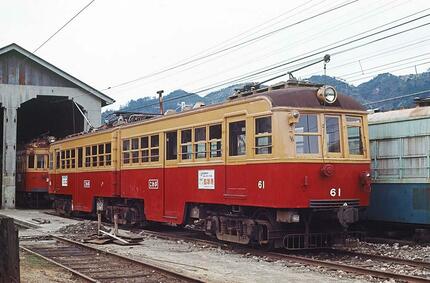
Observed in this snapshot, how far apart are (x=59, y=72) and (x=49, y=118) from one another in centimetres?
924

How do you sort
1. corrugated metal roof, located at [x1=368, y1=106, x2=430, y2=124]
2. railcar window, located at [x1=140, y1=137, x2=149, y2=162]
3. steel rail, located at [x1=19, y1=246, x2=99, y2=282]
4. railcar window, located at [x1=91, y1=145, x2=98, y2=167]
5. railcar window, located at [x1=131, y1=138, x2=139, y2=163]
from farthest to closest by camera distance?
railcar window, located at [x1=91, y1=145, x2=98, y2=167]
railcar window, located at [x1=131, y1=138, x2=139, y2=163]
railcar window, located at [x1=140, y1=137, x2=149, y2=162]
corrugated metal roof, located at [x1=368, y1=106, x2=430, y2=124]
steel rail, located at [x1=19, y1=246, x2=99, y2=282]

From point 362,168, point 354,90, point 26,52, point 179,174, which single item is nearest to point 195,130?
point 179,174

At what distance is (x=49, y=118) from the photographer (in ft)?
123

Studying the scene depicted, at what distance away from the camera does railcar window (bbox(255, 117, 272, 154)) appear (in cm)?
1155

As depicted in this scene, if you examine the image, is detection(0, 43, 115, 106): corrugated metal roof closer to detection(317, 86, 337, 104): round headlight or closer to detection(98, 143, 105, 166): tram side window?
detection(98, 143, 105, 166): tram side window

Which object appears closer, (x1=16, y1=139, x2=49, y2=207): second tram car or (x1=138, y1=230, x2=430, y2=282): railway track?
(x1=138, y1=230, x2=430, y2=282): railway track

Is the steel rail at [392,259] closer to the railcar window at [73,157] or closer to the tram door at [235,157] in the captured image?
the tram door at [235,157]

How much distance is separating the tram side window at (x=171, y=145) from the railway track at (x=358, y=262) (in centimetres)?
269

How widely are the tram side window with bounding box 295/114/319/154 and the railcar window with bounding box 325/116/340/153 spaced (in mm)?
293

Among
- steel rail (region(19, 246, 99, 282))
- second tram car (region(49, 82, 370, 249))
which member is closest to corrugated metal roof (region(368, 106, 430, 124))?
second tram car (region(49, 82, 370, 249))

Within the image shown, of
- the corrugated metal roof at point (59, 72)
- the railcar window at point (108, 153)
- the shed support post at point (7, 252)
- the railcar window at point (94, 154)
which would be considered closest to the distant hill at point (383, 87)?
the corrugated metal roof at point (59, 72)

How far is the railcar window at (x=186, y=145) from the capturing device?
46.4 feet

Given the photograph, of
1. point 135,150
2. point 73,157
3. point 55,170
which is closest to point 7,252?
point 135,150

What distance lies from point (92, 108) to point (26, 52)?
13.8 ft
